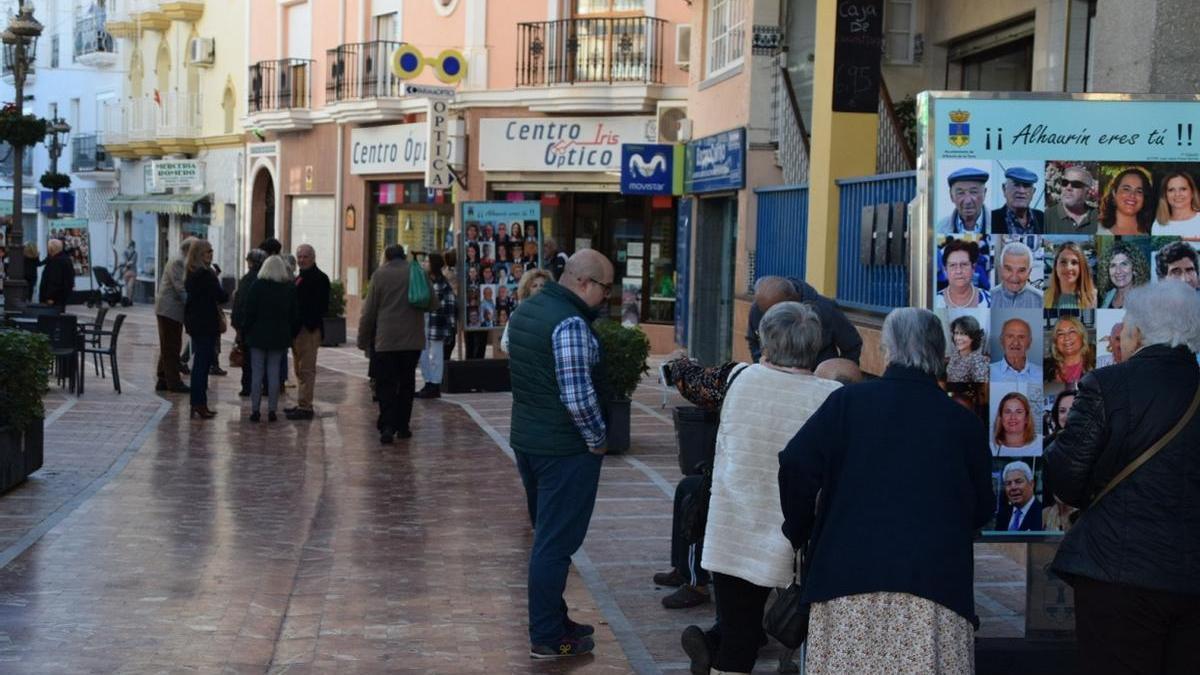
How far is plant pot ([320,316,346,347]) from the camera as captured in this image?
27.1m

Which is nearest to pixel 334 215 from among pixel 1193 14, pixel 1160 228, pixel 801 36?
pixel 801 36

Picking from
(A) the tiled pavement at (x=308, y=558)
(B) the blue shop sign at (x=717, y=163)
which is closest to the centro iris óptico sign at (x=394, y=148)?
(B) the blue shop sign at (x=717, y=163)

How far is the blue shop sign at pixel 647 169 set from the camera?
23.6m

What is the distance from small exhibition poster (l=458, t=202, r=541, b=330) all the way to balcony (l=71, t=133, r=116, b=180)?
33.1m

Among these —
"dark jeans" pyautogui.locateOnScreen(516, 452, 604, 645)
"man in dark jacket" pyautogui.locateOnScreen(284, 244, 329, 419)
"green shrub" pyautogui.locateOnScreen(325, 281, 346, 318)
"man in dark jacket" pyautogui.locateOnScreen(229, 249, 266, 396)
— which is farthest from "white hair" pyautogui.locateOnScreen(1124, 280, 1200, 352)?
"green shrub" pyautogui.locateOnScreen(325, 281, 346, 318)

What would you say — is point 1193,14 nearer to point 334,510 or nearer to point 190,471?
point 334,510

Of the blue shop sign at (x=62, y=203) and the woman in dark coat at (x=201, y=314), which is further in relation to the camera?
the blue shop sign at (x=62, y=203)

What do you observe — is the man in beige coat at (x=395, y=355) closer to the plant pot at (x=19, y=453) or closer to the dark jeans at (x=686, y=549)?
the plant pot at (x=19, y=453)

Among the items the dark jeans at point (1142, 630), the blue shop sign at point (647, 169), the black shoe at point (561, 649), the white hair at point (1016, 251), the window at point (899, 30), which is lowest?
the black shoe at point (561, 649)

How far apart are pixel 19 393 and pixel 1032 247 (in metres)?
7.48

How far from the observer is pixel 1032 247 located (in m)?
6.18

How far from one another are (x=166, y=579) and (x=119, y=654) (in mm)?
1584

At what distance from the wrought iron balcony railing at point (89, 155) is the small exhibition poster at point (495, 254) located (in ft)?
109

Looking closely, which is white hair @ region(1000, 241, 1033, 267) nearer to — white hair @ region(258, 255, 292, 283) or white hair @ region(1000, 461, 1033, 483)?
white hair @ region(1000, 461, 1033, 483)
